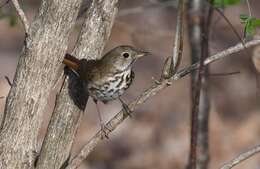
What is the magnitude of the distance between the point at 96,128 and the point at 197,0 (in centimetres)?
463

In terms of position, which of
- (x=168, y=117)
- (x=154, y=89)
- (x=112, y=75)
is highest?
(x=112, y=75)

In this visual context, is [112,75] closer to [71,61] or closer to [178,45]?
[71,61]

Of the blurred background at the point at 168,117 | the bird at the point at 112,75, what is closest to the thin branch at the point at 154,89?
the bird at the point at 112,75

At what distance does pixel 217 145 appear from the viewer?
981 centimetres

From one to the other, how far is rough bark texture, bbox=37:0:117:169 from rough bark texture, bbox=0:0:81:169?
15 cm

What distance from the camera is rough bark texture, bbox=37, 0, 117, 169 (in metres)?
4.55

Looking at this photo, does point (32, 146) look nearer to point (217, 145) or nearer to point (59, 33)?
point (59, 33)

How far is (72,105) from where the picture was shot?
4734mm

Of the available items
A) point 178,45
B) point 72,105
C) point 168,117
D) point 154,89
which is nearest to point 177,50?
point 178,45

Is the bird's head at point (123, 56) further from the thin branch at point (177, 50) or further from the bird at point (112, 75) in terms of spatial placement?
the thin branch at point (177, 50)

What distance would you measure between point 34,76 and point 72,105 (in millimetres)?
441

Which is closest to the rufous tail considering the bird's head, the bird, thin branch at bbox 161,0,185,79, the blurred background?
the bird

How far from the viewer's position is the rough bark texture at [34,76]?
4.35 meters

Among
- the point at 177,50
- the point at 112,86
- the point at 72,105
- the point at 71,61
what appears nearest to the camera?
the point at 177,50
